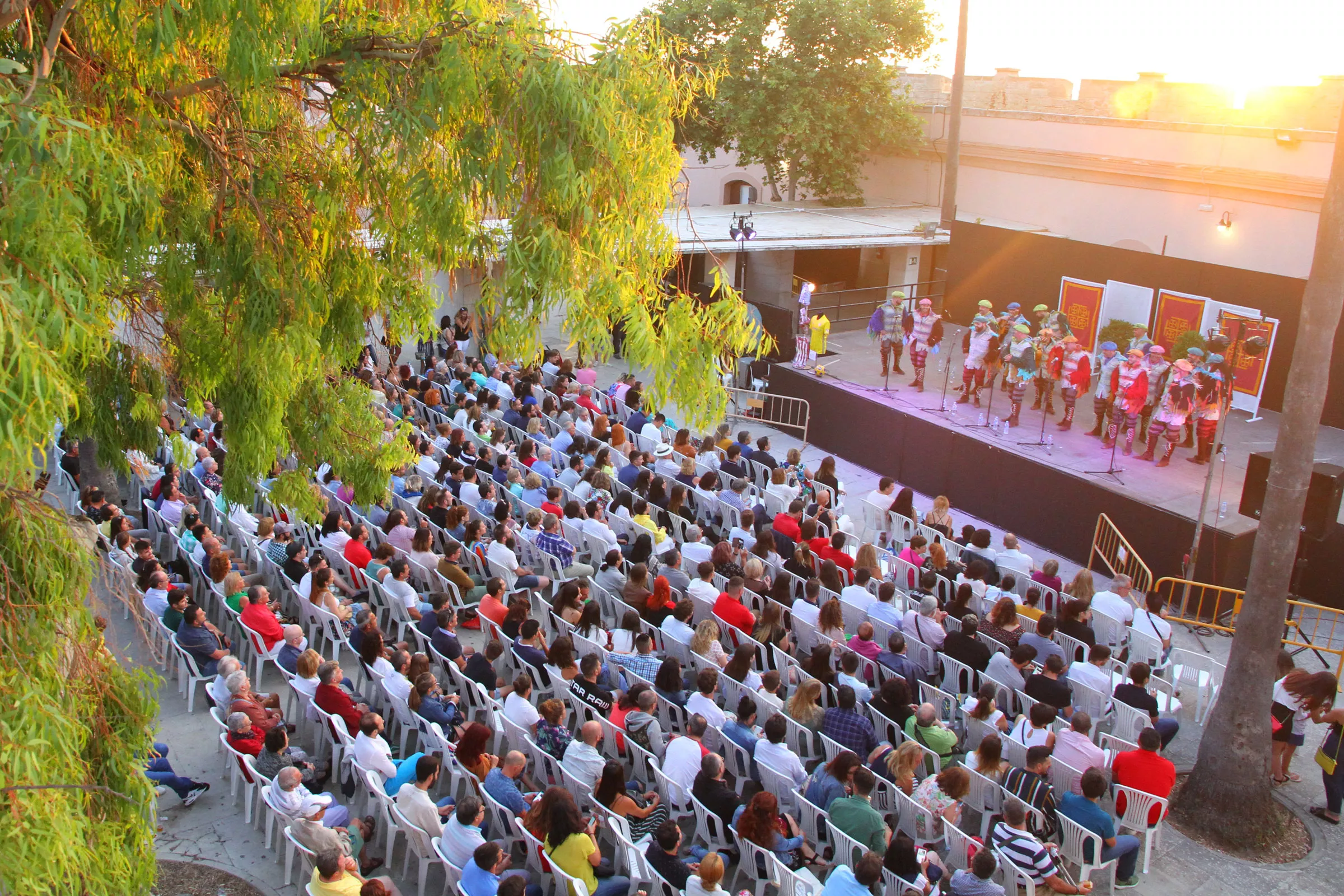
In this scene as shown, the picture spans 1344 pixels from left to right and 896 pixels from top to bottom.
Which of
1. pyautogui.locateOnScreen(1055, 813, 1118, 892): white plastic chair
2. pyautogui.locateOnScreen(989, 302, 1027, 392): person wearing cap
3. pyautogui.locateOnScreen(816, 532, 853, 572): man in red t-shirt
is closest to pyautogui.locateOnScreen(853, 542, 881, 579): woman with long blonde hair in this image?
pyautogui.locateOnScreen(816, 532, 853, 572): man in red t-shirt

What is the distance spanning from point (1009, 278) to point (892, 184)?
8384 mm

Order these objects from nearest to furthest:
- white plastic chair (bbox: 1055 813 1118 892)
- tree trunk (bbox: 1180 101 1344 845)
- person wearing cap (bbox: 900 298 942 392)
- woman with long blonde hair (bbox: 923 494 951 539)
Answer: white plastic chair (bbox: 1055 813 1118 892)
tree trunk (bbox: 1180 101 1344 845)
woman with long blonde hair (bbox: 923 494 951 539)
person wearing cap (bbox: 900 298 942 392)

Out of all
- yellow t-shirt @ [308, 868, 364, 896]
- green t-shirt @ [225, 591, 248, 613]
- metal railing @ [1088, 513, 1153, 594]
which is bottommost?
metal railing @ [1088, 513, 1153, 594]

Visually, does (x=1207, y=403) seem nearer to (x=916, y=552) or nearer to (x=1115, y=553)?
(x=1115, y=553)

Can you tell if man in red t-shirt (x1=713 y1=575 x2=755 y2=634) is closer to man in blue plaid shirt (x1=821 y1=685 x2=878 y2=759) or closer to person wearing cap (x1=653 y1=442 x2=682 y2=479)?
man in blue plaid shirt (x1=821 y1=685 x2=878 y2=759)

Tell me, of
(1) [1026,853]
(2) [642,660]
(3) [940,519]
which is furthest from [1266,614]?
(2) [642,660]

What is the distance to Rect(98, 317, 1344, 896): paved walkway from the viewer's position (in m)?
6.09

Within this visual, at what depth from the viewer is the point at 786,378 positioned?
15.6m

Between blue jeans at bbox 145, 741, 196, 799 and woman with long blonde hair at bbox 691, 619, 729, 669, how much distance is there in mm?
3375

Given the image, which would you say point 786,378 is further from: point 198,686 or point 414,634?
point 198,686

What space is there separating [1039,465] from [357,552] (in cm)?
765

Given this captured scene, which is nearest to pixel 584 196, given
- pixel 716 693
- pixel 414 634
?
pixel 716 693

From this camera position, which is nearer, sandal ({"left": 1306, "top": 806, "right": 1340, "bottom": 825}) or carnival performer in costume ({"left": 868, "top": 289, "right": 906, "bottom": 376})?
sandal ({"left": 1306, "top": 806, "right": 1340, "bottom": 825})

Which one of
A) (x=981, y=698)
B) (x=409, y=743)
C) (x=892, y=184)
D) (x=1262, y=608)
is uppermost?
(x=892, y=184)
